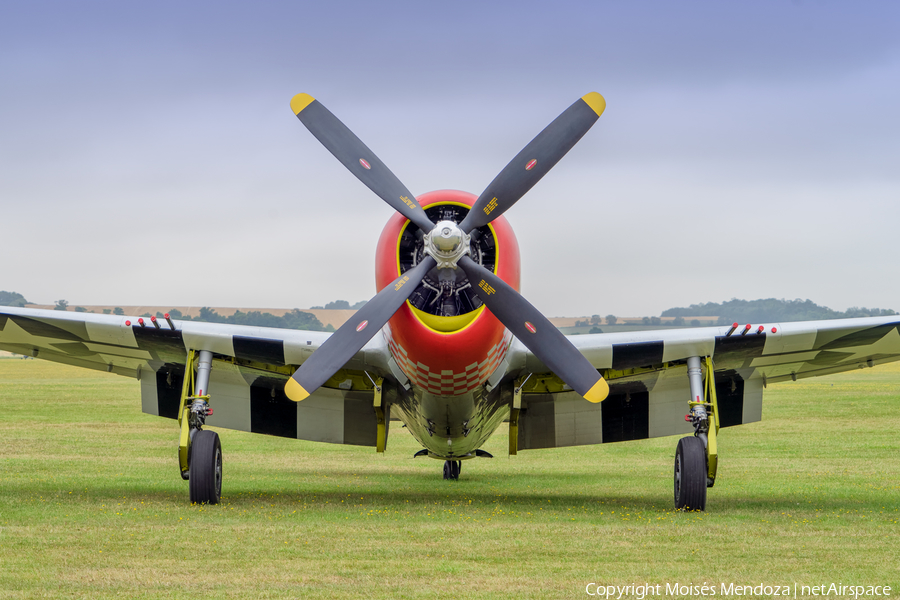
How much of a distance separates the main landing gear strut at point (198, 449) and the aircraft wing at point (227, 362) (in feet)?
2.39

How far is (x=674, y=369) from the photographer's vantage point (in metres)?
14.8

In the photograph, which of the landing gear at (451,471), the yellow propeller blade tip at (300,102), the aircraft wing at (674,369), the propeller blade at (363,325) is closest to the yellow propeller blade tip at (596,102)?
the propeller blade at (363,325)

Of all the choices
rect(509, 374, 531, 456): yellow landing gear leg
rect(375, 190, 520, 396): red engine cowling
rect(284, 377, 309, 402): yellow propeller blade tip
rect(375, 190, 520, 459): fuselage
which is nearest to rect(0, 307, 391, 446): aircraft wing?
rect(375, 190, 520, 459): fuselage

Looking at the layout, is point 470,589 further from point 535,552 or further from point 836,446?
point 836,446

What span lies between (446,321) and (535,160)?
7.21ft

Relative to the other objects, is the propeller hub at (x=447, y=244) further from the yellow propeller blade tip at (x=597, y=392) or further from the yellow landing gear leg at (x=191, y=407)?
the yellow landing gear leg at (x=191, y=407)

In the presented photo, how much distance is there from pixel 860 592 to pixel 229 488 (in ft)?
34.3

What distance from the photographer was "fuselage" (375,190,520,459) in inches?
449

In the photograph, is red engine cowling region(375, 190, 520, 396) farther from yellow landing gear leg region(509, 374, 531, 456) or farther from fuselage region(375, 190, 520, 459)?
yellow landing gear leg region(509, 374, 531, 456)

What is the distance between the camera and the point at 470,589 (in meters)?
7.36

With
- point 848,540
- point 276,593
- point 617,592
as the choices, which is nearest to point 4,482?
point 276,593

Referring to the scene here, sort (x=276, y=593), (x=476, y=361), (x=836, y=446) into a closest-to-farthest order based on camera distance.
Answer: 1. (x=276, y=593)
2. (x=476, y=361)
3. (x=836, y=446)

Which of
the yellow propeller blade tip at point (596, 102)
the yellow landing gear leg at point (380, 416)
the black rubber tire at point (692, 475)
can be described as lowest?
the black rubber tire at point (692, 475)

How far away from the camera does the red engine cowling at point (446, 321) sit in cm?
1140
